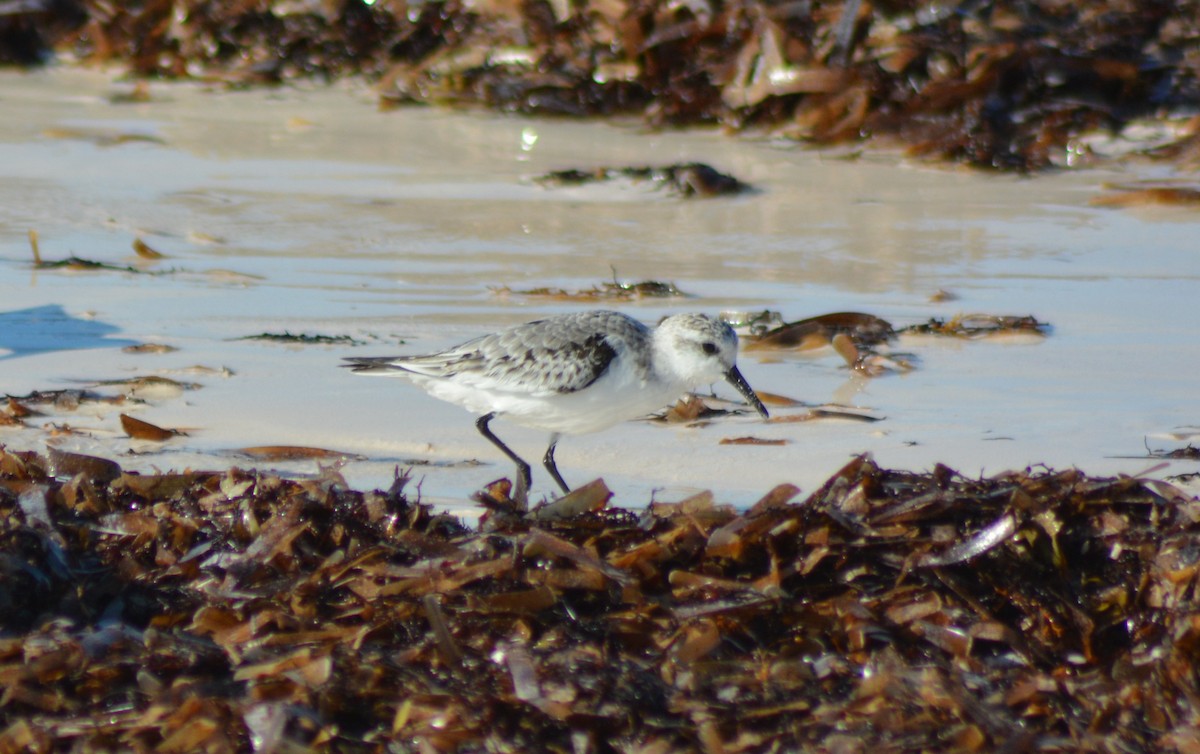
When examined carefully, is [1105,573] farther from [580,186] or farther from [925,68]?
[925,68]

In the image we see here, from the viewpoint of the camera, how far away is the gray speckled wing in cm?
351

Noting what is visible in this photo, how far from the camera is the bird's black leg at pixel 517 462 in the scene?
3.44 meters

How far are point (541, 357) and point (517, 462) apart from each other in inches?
10.7

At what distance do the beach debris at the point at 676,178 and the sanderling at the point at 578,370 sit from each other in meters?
3.06

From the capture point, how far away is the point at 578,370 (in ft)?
11.5

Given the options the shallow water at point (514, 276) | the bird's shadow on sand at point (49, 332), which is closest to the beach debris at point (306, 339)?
the shallow water at point (514, 276)

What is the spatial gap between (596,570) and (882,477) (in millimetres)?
640

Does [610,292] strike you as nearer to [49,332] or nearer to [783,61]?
[49,332]

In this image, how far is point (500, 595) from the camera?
8.45ft

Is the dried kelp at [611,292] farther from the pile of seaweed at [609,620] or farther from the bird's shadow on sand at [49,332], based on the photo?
the pile of seaweed at [609,620]

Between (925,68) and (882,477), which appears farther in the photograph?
(925,68)

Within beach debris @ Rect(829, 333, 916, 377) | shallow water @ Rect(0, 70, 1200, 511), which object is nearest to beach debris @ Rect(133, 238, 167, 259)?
shallow water @ Rect(0, 70, 1200, 511)

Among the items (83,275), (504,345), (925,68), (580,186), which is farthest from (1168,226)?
(83,275)

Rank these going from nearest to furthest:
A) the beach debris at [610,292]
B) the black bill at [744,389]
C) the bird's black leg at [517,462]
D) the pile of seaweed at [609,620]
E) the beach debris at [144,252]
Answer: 1. the pile of seaweed at [609,620]
2. the bird's black leg at [517,462]
3. the black bill at [744,389]
4. the beach debris at [610,292]
5. the beach debris at [144,252]
